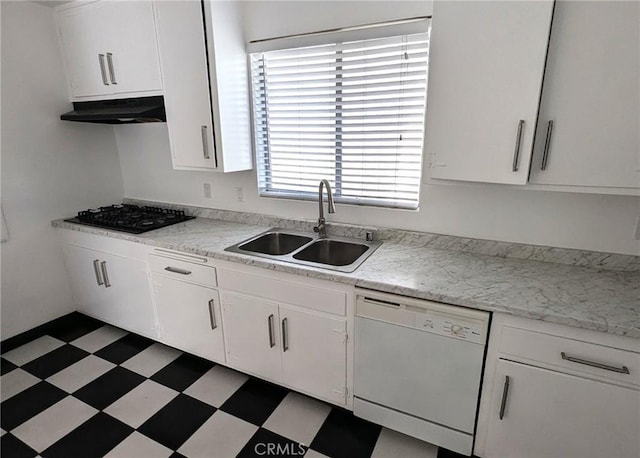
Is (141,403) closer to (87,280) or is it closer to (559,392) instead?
(87,280)

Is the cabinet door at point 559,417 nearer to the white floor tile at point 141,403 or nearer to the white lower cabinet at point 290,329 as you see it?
the white lower cabinet at point 290,329

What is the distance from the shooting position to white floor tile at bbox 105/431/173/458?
1.61 m

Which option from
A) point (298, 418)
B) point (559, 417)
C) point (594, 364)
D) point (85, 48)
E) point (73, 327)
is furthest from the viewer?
point (73, 327)

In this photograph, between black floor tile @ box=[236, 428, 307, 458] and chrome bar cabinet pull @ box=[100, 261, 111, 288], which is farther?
chrome bar cabinet pull @ box=[100, 261, 111, 288]

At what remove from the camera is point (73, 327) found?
2.72 meters

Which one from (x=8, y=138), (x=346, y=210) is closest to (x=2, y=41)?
(x=8, y=138)

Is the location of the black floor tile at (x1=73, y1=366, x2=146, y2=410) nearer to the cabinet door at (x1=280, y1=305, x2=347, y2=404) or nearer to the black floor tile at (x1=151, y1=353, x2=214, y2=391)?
the black floor tile at (x1=151, y1=353, x2=214, y2=391)

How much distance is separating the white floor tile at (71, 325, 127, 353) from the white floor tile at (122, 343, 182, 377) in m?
0.35

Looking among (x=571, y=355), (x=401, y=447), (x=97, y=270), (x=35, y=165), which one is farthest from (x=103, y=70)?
(x=571, y=355)

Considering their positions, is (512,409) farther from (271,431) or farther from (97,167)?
(97,167)

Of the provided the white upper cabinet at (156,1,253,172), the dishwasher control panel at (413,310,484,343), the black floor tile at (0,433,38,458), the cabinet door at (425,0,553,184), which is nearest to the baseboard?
the black floor tile at (0,433,38,458)

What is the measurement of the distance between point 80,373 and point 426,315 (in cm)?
223

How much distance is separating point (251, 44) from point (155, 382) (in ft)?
7.29

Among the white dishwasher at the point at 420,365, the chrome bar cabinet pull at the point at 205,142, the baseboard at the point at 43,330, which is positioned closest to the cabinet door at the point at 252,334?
the white dishwasher at the point at 420,365
